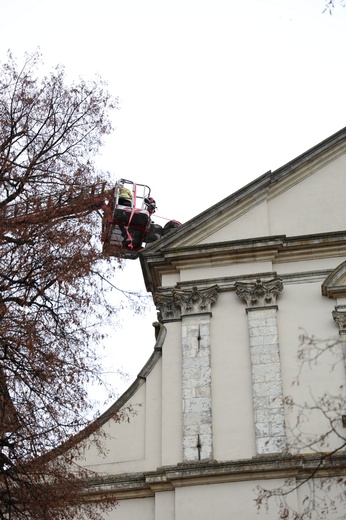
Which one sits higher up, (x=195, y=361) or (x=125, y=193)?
(x=125, y=193)

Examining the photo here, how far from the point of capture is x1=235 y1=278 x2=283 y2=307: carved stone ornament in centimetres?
1825

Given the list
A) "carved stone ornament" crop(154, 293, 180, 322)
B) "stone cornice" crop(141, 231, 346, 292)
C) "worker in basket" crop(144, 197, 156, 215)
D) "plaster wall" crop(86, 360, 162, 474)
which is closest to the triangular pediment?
"stone cornice" crop(141, 231, 346, 292)

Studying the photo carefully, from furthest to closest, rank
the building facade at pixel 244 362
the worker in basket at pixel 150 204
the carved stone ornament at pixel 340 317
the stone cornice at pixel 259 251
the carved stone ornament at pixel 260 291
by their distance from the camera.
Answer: the worker in basket at pixel 150 204 → the stone cornice at pixel 259 251 → the carved stone ornament at pixel 260 291 → the carved stone ornament at pixel 340 317 → the building facade at pixel 244 362

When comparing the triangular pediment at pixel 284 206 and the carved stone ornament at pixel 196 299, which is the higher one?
the triangular pediment at pixel 284 206

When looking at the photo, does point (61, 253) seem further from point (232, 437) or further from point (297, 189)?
point (297, 189)

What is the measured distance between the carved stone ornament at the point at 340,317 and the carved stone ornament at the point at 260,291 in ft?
3.70

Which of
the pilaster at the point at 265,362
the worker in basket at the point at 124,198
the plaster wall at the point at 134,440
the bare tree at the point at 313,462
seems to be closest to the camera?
the bare tree at the point at 313,462

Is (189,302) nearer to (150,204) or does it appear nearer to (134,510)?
(134,510)

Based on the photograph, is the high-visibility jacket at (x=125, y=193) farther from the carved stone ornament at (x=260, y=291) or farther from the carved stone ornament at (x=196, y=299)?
the carved stone ornament at (x=260, y=291)

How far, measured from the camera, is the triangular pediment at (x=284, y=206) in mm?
19250

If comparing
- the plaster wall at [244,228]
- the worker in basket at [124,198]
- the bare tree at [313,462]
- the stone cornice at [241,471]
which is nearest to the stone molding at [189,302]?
the plaster wall at [244,228]

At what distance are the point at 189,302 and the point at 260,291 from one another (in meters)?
1.34

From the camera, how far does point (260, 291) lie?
18.3 meters

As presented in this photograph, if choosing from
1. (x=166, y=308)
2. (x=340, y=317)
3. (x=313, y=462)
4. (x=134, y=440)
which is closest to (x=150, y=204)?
(x=166, y=308)
